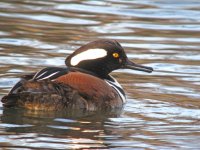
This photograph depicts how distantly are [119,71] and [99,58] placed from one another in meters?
2.75

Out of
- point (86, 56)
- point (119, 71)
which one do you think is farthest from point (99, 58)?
point (119, 71)

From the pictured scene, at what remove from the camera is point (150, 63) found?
16406mm

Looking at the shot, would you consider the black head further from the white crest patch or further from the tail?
the tail

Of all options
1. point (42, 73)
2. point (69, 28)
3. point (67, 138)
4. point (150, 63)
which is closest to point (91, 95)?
point (42, 73)

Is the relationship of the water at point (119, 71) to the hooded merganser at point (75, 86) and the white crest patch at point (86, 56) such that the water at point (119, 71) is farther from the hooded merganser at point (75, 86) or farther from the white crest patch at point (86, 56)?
the white crest patch at point (86, 56)

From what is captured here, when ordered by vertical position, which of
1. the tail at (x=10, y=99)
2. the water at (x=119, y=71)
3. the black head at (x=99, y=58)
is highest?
the black head at (x=99, y=58)

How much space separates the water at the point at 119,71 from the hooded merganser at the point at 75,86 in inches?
6.4

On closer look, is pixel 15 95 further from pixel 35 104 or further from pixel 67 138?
pixel 67 138

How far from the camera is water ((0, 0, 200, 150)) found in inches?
429

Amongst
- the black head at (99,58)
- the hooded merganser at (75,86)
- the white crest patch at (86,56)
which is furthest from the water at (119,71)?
the white crest patch at (86,56)

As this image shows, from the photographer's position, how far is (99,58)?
1322 cm

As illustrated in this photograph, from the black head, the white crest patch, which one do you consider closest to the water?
the black head

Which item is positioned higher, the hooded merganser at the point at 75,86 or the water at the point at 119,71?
the hooded merganser at the point at 75,86

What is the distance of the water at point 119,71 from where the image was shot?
1090cm
